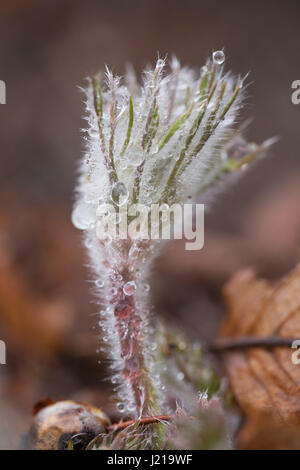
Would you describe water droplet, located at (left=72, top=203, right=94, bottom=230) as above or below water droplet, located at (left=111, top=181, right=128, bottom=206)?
below

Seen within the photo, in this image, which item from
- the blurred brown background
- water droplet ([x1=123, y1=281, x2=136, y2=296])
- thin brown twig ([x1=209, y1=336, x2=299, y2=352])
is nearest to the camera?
water droplet ([x1=123, y1=281, x2=136, y2=296])

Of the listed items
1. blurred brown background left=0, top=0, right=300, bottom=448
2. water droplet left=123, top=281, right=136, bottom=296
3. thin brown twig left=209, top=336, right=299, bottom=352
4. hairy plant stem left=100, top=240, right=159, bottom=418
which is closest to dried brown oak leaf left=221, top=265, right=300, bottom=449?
thin brown twig left=209, top=336, right=299, bottom=352

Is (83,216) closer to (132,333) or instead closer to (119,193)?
(119,193)

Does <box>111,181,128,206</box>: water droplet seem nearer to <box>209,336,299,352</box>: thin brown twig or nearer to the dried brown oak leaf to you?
the dried brown oak leaf

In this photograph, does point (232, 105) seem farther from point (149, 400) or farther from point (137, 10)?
point (137, 10)

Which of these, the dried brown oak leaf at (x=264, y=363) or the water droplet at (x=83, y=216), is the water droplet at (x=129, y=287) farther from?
the dried brown oak leaf at (x=264, y=363)
